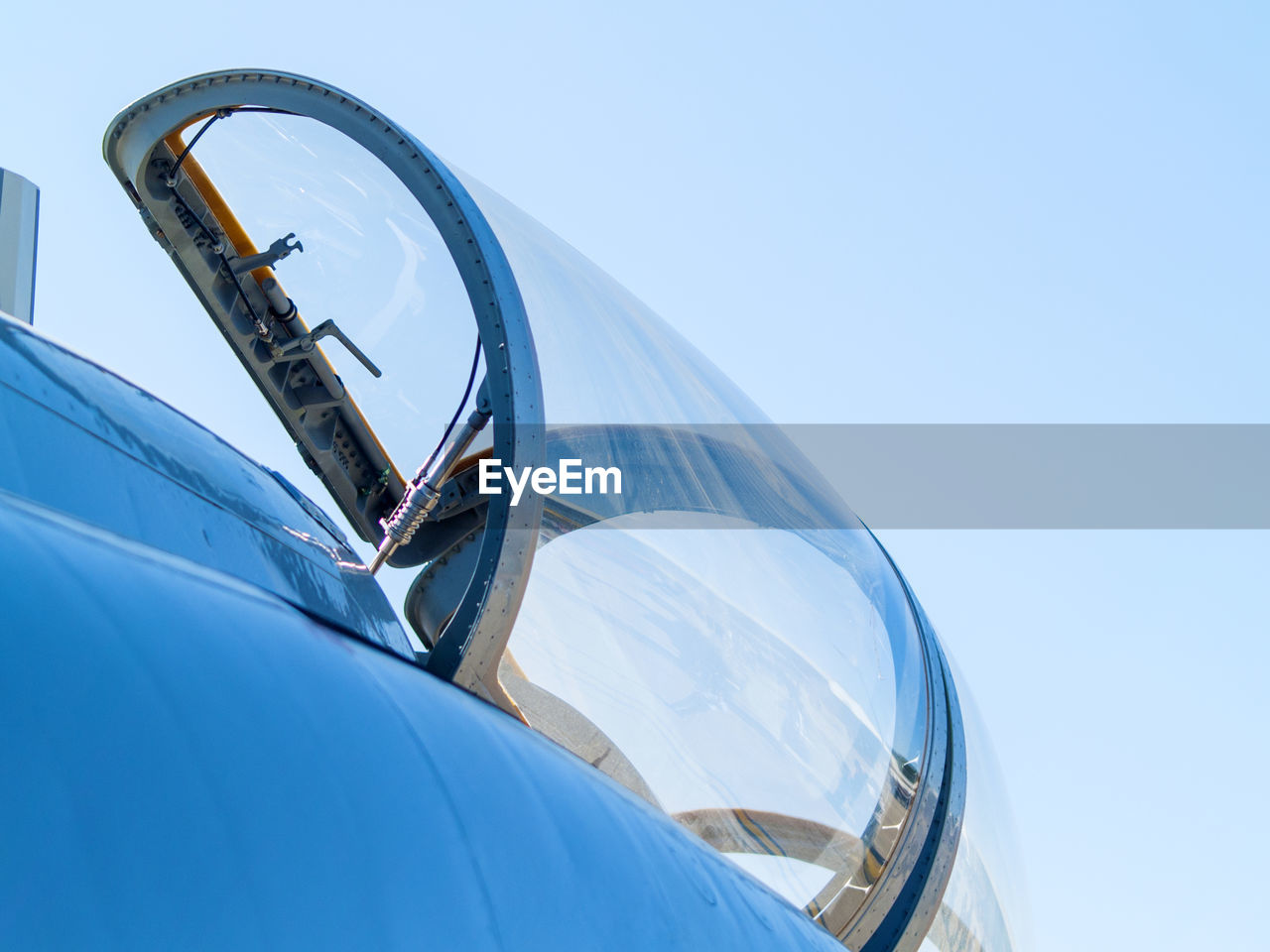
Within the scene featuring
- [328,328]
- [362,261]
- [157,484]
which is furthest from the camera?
[328,328]

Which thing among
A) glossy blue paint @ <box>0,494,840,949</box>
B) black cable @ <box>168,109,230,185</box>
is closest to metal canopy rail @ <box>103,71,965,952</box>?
black cable @ <box>168,109,230,185</box>

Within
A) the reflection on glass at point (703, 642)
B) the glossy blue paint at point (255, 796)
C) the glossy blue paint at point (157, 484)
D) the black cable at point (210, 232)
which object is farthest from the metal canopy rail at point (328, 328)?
the glossy blue paint at point (255, 796)

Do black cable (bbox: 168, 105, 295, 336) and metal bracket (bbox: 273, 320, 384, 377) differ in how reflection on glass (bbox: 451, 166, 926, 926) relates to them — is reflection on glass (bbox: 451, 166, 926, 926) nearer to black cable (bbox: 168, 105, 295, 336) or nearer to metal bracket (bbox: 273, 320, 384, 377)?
metal bracket (bbox: 273, 320, 384, 377)

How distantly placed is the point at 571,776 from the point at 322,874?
3.64 ft

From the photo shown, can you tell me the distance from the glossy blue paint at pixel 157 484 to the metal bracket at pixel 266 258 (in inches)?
29.8

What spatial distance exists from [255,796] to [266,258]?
370 centimetres

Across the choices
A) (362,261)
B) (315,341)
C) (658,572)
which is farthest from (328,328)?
(658,572)

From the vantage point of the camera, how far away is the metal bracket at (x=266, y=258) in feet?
17.2

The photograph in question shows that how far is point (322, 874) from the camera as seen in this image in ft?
6.59

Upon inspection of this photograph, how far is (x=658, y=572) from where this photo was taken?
13.7 feet

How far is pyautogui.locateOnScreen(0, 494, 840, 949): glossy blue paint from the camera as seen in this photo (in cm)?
171

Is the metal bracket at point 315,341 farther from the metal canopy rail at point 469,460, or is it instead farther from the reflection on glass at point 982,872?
the reflection on glass at point 982,872

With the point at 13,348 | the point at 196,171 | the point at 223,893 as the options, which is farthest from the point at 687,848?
the point at 196,171

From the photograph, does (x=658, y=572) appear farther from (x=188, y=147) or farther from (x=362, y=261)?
(x=188, y=147)
